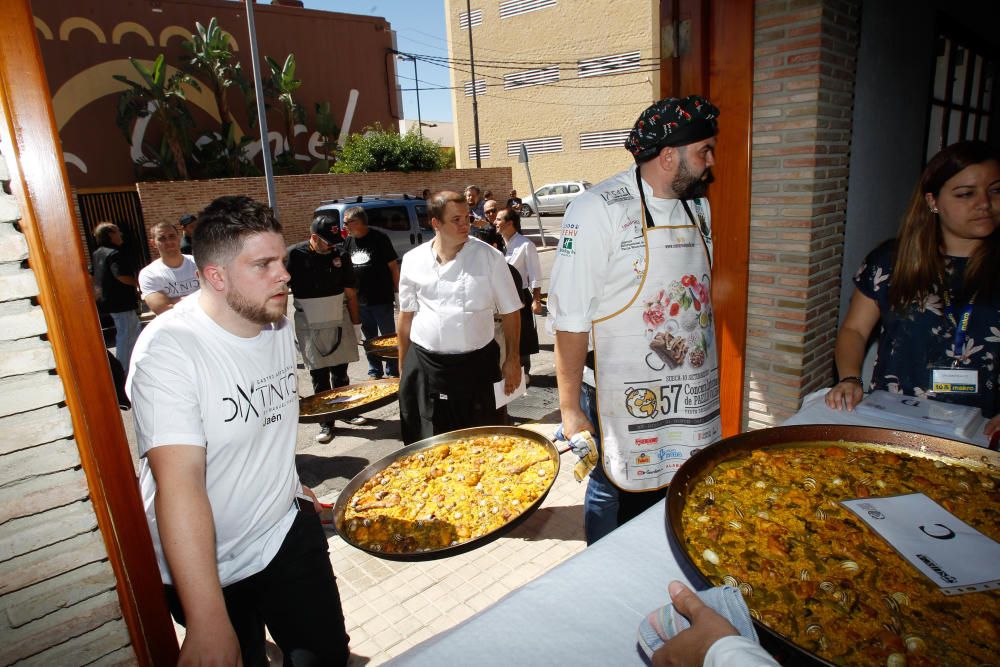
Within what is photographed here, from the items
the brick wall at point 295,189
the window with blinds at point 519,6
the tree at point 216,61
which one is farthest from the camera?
the window with blinds at point 519,6

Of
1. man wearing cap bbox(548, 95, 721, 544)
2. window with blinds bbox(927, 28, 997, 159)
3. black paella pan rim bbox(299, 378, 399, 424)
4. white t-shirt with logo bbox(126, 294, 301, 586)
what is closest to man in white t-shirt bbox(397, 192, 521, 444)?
black paella pan rim bbox(299, 378, 399, 424)

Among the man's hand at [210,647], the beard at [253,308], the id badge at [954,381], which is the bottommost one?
the man's hand at [210,647]

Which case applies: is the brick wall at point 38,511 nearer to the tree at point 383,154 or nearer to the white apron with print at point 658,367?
A: the white apron with print at point 658,367

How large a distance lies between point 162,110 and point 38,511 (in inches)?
869

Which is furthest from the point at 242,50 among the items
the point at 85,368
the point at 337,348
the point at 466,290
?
the point at 85,368

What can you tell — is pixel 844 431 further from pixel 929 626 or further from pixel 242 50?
pixel 242 50

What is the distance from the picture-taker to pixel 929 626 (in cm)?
127

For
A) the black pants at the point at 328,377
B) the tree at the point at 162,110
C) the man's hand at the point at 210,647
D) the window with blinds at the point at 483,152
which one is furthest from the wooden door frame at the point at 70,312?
the window with blinds at the point at 483,152

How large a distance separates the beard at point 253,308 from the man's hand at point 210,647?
2.92ft

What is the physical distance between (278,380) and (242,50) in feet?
84.7

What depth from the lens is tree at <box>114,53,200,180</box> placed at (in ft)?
63.6

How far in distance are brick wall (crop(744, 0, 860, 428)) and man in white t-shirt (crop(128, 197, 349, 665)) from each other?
11.1 ft

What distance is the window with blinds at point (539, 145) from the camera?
108 ft

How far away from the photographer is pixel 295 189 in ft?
67.2
